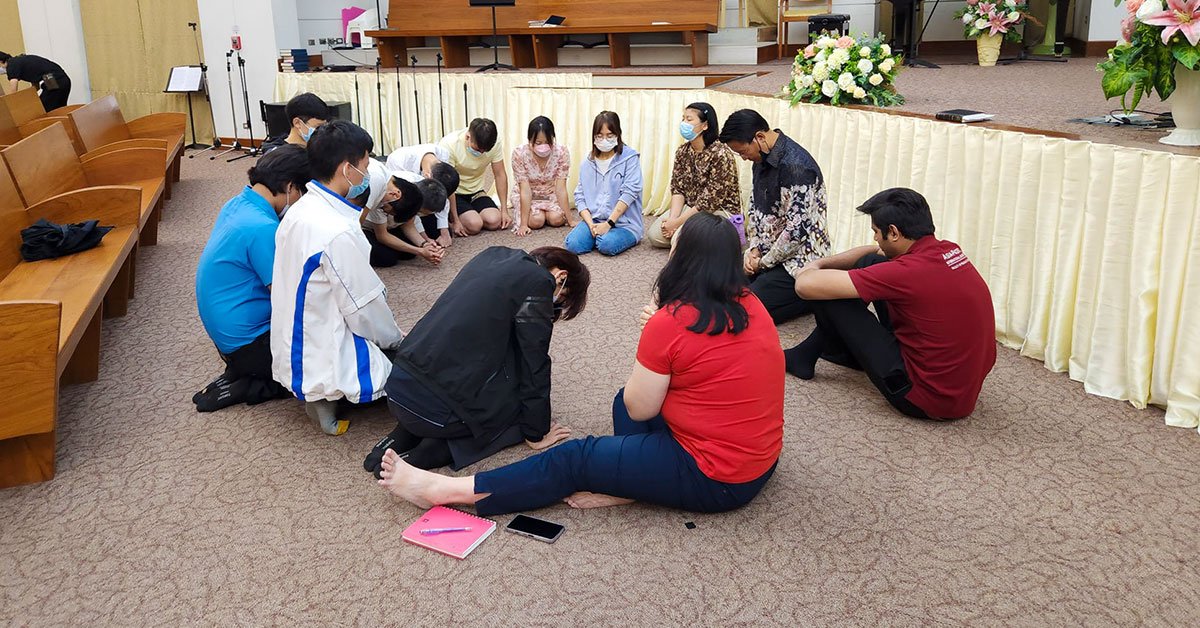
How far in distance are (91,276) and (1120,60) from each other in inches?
158

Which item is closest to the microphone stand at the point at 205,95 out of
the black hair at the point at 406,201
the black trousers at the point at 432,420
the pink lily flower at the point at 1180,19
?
the black hair at the point at 406,201

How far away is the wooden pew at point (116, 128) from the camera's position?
6.00m

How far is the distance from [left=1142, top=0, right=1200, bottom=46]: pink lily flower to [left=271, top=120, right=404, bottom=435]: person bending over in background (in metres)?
2.65

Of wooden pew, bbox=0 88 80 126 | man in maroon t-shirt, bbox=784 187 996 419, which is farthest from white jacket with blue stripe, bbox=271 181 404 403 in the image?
wooden pew, bbox=0 88 80 126

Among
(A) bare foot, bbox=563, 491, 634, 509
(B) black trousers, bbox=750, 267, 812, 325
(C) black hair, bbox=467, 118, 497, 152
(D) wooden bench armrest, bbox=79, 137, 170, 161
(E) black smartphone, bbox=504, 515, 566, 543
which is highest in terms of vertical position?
(C) black hair, bbox=467, 118, 497, 152

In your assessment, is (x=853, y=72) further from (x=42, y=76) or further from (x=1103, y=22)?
(x=42, y=76)

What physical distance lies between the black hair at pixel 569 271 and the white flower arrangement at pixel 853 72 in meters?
2.62

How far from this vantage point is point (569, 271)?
2701 mm

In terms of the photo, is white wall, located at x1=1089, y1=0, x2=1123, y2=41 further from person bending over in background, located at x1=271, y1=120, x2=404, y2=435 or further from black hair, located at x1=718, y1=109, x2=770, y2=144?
person bending over in background, located at x1=271, y1=120, x2=404, y2=435

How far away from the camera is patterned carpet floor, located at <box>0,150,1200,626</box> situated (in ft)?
6.73

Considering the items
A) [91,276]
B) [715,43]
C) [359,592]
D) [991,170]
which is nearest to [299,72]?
[715,43]

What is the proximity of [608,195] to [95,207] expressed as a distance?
2732 millimetres

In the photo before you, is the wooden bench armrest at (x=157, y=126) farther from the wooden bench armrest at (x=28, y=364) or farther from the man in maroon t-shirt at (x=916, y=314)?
the man in maroon t-shirt at (x=916, y=314)

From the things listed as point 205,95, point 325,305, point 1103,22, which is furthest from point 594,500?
point 205,95
